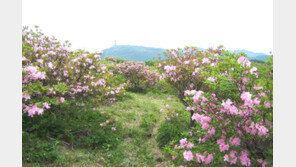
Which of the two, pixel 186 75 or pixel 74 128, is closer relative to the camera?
pixel 74 128

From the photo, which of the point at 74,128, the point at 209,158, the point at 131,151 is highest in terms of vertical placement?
the point at 209,158

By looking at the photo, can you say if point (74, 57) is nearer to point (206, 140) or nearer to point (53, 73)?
point (53, 73)

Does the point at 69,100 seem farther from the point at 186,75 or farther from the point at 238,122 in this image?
the point at 238,122

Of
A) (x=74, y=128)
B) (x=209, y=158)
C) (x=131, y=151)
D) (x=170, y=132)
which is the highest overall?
(x=209, y=158)

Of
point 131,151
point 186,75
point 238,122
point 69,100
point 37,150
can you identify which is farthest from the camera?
point 186,75

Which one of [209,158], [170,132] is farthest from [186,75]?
[209,158]

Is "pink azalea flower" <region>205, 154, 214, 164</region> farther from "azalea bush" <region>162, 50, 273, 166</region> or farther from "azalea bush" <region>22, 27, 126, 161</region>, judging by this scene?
"azalea bush" <region>22, 27, 126, 161</region>

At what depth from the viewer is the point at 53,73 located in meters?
3.77

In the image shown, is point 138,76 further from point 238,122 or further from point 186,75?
point 238,122

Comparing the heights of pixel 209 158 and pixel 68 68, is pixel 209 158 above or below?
below

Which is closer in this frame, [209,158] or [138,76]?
[209,158]

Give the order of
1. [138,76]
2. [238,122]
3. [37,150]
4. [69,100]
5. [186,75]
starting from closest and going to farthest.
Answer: [238,122] < [37,150] < [69,100] < [186,75] < [138,76]

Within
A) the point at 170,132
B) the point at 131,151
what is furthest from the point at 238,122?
the point at 131,151

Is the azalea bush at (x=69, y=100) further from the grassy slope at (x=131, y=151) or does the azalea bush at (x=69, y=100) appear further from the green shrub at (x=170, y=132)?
the green shrub at (x=170, y=132)
